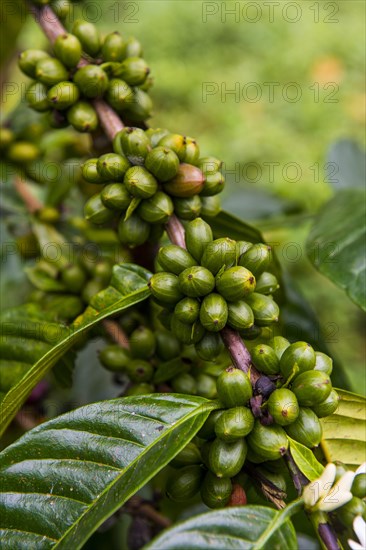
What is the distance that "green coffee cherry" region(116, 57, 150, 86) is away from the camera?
1.07 m

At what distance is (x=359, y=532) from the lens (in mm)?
729

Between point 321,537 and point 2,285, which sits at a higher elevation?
point 321,537

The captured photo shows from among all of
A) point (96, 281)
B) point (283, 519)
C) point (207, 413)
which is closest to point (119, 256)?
point (96, 281)

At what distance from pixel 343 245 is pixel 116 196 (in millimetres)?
451

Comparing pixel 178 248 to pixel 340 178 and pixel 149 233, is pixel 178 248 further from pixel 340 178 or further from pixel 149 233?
pixel 340 178

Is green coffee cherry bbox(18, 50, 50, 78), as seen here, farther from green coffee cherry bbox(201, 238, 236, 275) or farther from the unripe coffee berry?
the unripe coffee berry

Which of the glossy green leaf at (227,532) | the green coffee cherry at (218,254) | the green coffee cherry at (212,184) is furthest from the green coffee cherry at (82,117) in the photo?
the glossy green leaf at (227,532)

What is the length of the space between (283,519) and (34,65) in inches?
32.1

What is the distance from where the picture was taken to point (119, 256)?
4.33ft

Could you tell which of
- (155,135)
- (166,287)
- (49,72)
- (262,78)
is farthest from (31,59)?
(262,78)

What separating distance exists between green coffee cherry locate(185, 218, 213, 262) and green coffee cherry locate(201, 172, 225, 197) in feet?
0.37

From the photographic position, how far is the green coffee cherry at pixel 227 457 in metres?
0.78

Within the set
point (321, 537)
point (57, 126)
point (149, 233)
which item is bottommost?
point (321, 537)

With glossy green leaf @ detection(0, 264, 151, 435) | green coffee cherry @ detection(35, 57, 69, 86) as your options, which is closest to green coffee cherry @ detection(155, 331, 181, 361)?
glossy green leaf @ detection(0, 264, 151, 435)
